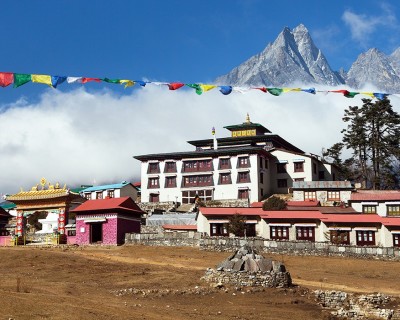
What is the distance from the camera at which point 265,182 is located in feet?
279

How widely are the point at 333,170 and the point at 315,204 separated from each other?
23.8 metres

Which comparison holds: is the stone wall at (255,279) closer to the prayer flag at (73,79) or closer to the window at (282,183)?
the prayer flag at (73,79)

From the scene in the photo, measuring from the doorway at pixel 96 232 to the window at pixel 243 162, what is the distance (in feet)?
97.7

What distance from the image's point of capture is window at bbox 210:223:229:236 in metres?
59.0

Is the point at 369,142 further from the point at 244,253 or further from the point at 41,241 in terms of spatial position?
the point at 244,253

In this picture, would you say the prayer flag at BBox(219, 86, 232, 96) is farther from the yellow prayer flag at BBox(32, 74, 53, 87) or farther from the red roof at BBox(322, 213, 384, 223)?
the red roof at BBox(322, 213, 384, 223)

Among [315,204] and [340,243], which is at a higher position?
[315,204]

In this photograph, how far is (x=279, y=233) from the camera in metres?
57.5

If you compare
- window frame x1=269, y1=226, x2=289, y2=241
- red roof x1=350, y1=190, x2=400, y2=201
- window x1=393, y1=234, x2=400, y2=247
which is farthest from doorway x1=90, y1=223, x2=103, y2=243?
red roof x1=350, y1=190, x2=400, y2=201

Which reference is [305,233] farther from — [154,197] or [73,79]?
[154,197]

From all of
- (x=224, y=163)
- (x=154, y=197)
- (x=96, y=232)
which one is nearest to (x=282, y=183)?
(x=224, y=163)

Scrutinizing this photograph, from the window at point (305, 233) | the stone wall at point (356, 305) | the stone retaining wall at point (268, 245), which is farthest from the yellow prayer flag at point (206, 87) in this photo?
the window at point (305, 233)

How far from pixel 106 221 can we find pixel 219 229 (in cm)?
1195

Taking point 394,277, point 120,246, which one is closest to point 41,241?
point 120,246
